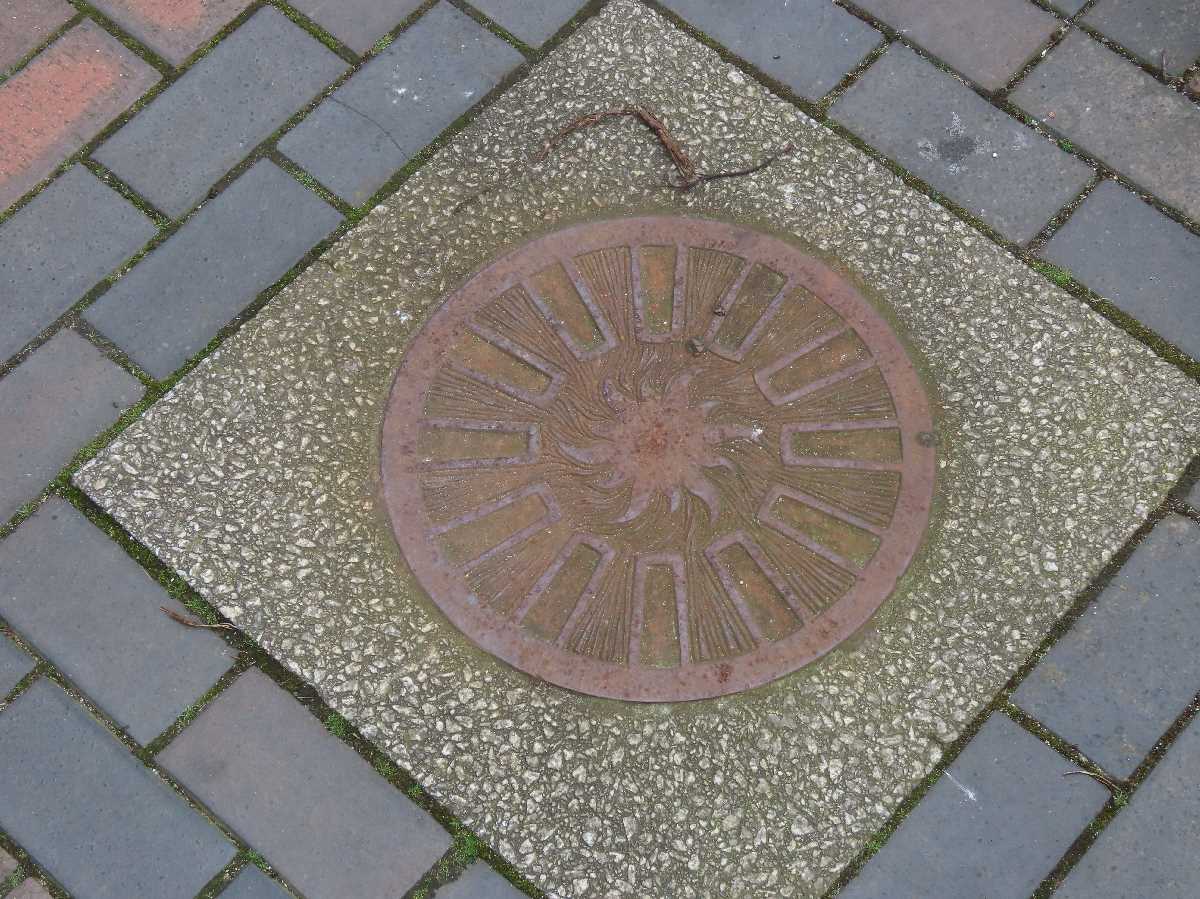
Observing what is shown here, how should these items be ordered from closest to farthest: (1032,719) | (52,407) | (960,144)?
(1032,719) → (52,407) → (960,144)

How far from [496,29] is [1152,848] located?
2958mm

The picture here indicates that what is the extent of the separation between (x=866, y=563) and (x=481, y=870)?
127 cm

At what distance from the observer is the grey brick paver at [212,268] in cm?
286

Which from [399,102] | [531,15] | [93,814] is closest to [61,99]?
[399,102]

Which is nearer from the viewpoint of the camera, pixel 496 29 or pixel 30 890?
pixel 30 890

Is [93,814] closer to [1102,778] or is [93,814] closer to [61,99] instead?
[61,99]

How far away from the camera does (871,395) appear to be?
277 centimetres

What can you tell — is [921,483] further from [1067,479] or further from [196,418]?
[196,418]

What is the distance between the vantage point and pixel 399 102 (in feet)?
10.0

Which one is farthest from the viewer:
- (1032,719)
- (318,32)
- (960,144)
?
(318,32)

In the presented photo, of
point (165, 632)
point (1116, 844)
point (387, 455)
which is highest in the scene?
point (1116, 844)

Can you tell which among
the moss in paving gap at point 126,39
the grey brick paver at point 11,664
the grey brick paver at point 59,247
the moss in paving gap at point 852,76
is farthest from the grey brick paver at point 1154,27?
the grey brick paver at point 11,664

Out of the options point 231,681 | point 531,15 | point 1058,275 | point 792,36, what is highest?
point 792,36

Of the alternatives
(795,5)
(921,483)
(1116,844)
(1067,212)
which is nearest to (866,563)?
(921,483)
